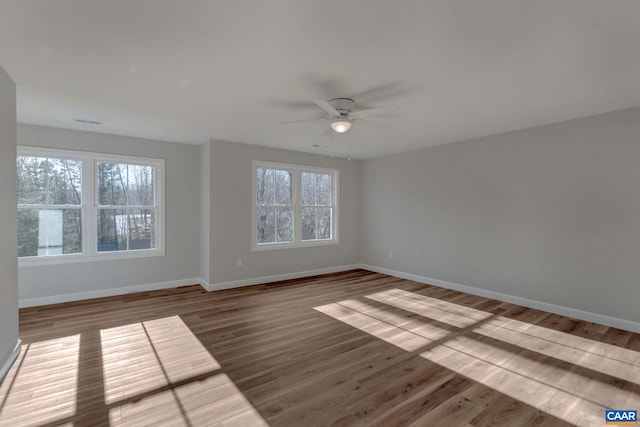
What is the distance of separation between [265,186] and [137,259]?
2379 mm

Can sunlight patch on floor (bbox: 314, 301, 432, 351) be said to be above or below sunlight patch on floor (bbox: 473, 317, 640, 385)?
above

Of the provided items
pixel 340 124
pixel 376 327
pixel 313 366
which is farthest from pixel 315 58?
pixel 376 327

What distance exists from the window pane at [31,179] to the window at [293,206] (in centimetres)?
290

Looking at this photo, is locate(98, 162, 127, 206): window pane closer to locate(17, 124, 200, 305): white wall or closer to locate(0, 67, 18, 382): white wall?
locate(17, 124, 200, 305): white wall

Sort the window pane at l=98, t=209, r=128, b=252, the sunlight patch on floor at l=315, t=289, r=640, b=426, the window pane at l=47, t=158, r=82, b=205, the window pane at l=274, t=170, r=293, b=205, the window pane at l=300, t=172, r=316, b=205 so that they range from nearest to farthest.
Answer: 1. the sunlight patch on floor at l=315, t=289, r=640, b=426
2. the window pane at l=47, t=158, r=82, b=205
3. the window pane at l=98, t=209, r=128, b=252
4. the window pane at l=274, t=170, r=293, b=205
5. the window pane at l=300, t=172, r=316, b=205

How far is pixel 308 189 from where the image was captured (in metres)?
6.05

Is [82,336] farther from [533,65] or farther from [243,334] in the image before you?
[533,65]

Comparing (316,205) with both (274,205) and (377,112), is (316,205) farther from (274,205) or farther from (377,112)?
(377,112)

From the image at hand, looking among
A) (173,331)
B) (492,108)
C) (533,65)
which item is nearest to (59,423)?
(173,331)

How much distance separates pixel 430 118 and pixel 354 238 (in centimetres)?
Result: 354

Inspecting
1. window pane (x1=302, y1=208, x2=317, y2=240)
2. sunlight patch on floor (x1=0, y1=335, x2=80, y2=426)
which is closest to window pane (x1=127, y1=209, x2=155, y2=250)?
sunlight patch on floor (x1=0, y1=335, x2=80, y2=426)

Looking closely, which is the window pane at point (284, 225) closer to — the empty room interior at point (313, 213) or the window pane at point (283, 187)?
the empty room interior at point (313, 213)

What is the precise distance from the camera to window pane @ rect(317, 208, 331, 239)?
6254 mm

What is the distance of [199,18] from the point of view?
1795 mm
